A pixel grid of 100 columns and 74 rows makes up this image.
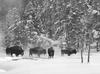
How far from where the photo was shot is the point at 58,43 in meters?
48.3

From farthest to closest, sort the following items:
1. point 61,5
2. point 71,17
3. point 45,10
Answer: point 45,10 < point 61,5 < point 71,17

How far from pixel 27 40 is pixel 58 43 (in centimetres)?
831

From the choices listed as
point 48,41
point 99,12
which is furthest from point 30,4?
point 99,12

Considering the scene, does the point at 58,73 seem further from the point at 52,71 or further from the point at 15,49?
the point at 15,49

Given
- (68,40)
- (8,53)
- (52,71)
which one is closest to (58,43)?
(68,40)

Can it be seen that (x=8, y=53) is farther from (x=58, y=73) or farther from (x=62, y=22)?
(x=58, y=73)

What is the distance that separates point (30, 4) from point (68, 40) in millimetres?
10383

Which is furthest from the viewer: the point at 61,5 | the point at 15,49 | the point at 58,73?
the point at 61,5

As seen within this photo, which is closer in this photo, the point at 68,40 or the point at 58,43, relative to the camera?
the point at 68,40

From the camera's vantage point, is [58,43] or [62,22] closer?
[62,22]

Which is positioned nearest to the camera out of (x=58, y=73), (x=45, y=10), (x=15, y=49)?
(x=58, y=73)

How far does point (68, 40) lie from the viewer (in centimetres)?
4309

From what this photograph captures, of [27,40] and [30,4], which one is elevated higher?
[30,4]

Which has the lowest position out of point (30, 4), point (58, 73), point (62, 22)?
point (58, 73)
